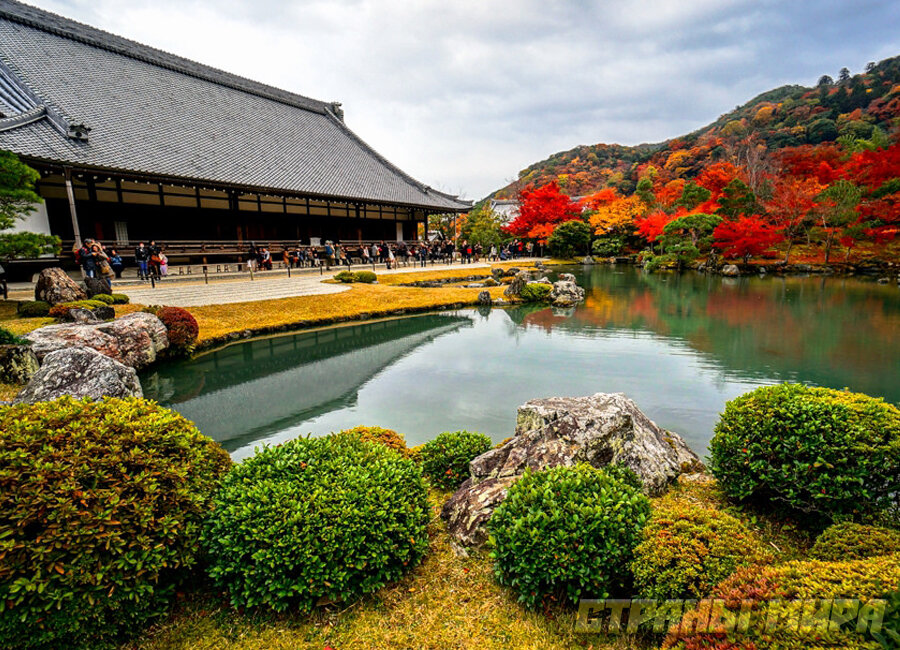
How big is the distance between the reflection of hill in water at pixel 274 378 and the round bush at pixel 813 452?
606 cm

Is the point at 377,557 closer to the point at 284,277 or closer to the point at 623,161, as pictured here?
the point at 284,277

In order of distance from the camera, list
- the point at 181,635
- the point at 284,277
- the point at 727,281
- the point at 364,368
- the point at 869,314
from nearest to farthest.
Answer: the point at 181,635
the point at 364,368
the point at 869,314
the point at 284,277
the point at 727,281

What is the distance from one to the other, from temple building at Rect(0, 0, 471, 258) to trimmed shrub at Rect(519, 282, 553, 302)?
1211 cm

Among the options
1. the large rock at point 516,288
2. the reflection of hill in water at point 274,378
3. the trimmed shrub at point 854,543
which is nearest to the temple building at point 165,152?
the reflection of hill in water at point 274,378

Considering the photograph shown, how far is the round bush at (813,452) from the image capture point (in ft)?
9.55

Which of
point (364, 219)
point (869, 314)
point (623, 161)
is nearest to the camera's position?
point (869, 314)

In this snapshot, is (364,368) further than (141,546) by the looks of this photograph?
Yes

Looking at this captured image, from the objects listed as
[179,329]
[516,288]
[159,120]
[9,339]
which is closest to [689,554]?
[9,339]

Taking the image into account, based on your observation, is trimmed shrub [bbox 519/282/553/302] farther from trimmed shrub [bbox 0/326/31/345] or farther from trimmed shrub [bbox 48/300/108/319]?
trimmed shrub [bbox 0/326/31/345]

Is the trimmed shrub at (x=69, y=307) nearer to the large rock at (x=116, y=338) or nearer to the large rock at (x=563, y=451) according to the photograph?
the large rock at (x=116, y=338)

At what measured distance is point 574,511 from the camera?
8.63 ft

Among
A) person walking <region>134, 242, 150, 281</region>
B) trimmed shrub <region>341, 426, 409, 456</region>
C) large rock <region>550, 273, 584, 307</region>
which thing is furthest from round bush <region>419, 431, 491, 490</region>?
person walking <region>134, 242, 150, 281</region>

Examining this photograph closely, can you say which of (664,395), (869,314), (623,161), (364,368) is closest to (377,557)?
(664,395)

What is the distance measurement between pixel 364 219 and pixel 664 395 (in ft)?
81.4
